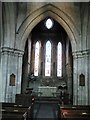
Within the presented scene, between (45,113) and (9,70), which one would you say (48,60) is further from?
(45,113)

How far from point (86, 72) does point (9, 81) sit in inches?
239

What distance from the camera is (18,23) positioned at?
55.8ft

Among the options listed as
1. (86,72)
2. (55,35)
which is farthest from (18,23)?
(55,35)

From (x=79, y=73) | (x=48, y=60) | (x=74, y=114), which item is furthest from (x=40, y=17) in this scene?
(x=74, y=114)

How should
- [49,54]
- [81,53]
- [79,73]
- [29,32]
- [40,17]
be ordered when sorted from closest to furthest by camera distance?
[79,73]
[81,53]
[29,32]
[40,17]
[49,54]

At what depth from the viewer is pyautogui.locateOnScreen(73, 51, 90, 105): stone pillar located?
51.4 feet

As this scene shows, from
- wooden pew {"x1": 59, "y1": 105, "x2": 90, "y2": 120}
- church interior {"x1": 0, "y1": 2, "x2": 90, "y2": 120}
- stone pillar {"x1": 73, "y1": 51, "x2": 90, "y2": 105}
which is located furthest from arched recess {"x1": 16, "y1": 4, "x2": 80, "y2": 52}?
wooden pew {"x1": 59, "y1": 105, "x2": 90, "y2": 120}

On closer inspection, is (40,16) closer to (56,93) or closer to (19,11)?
(19,11)

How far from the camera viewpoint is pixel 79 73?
1633 centimetres

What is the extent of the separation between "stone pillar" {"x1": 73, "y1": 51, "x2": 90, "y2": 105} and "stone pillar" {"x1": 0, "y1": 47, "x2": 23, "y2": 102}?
465cm

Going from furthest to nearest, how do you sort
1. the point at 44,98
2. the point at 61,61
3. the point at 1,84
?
1. the point at 61,61
2. the point at 44,98
3. the point at 1,84

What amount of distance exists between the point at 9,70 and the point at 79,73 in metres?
5.60

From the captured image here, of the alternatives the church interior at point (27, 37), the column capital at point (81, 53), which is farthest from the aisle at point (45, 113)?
the column capital at point (81, 53)

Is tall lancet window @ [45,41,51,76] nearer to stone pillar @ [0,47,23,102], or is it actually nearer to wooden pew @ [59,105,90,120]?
stone pillar @ [0,47,23,102]
